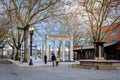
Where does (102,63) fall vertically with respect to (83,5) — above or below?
below

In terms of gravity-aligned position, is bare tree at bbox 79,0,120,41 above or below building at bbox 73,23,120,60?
above

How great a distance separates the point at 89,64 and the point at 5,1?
2031 centimetres

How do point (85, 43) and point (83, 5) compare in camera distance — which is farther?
point (85, 43)

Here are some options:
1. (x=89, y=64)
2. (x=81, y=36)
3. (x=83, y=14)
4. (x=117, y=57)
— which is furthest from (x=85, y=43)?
(x=89, y=64)

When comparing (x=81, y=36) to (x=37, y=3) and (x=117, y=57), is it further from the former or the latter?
(x=37, y=3)

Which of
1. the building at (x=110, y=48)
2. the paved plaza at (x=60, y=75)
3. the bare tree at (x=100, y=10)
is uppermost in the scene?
the bare tree at (x=100, y=10)

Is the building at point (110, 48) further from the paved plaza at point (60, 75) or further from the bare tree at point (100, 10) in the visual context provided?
the paved plaza at point (60, 75)

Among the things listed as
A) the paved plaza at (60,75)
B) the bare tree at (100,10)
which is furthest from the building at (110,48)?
the paved plaza at (60,75)

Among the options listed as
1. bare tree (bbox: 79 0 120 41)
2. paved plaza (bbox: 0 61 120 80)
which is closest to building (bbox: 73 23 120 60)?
bare tree (bbox: 79 0 120 41)

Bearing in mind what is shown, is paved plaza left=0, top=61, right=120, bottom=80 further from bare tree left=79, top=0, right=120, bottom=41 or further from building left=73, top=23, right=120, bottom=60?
building left=73, top=23, right=120, bottom=60

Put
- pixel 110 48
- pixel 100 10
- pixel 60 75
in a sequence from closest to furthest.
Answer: pixel 60 75 < pixel 100 10 < pixel 110 48

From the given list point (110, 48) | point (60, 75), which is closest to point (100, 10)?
point (110, 48)

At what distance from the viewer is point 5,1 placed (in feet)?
160

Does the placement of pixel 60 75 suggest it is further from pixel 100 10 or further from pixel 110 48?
pixel 110 48
